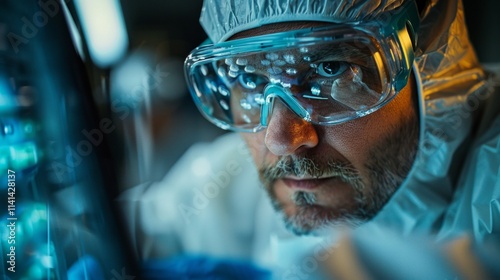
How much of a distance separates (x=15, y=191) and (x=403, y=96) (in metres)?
0.77

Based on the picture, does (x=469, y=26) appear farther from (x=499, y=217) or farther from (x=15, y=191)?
(x=15, y=191)

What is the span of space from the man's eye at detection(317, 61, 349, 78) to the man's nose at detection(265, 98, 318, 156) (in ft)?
0.32

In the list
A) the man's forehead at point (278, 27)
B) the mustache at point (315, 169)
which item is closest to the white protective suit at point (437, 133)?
the man's forehead at point (278, 27)

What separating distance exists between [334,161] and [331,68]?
0.64 ft

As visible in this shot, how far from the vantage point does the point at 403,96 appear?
103 centimetres

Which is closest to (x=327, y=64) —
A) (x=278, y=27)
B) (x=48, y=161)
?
(x=278, y=27)

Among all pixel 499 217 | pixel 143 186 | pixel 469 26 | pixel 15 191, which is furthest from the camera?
pixel 469 26

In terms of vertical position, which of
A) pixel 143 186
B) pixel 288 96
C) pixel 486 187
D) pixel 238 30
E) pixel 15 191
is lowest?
pixel 143 186

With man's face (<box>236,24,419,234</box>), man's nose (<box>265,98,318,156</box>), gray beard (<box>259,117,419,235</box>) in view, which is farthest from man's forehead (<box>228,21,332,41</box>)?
gray beard (<box>259,117,419,235</box>)

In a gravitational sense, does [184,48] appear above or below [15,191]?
above

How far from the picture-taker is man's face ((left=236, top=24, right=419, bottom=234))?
972 mm

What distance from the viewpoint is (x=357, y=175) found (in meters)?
1.04

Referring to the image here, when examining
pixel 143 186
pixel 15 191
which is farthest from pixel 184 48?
pixel 15 191

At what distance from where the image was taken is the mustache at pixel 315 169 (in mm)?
1009
